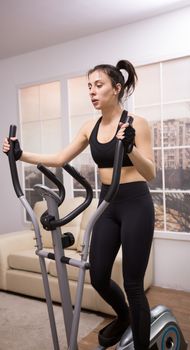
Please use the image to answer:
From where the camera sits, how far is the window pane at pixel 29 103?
157 inches

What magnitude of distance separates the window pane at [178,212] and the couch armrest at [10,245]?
1445mm

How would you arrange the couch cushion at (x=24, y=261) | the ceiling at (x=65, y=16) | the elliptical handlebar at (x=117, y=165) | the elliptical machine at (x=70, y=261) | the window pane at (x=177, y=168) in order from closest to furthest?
the elliptical handlebar at (x=117, y=165) < the elliptical machine at (x=70, y=261) < the ceiling at (x=65, y=16) < the couch cushion at (x=24, y=261) < the window pane at (x=177, y=168)

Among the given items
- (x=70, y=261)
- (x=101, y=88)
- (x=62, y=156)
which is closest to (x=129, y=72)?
(x=101, y=88)

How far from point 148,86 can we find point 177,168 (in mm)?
848

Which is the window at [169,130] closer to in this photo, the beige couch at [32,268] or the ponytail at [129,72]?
the beige couch at [32,268]

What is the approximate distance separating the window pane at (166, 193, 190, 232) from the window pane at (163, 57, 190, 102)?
→ 92cm

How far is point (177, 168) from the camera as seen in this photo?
303 centimetres

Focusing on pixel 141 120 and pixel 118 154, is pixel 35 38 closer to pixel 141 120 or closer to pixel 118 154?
pixel 141 120

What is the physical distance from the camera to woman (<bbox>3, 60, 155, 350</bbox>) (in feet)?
4.89

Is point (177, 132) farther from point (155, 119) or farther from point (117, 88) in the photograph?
point (117, 88)

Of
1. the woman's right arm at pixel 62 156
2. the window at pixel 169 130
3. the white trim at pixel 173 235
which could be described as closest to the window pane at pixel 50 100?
the window at pixel 169 130

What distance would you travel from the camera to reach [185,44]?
2.87 metres

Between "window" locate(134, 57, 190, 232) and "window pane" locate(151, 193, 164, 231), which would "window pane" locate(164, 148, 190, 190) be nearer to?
"window" locate(134, 57, 190, 232)

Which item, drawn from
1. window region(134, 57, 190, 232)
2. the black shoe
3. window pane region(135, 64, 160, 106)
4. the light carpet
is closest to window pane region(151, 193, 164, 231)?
window region(134, 57, 190, 232)
